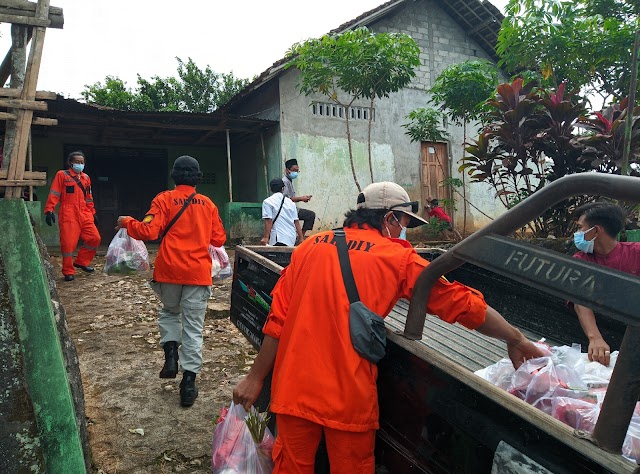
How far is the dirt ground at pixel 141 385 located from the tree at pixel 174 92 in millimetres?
16102

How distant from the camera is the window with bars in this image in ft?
38.1

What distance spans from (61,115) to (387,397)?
9746mm

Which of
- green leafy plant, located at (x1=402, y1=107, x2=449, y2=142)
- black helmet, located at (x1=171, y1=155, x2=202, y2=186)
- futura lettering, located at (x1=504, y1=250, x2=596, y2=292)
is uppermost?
green leafy plant, located at (x1=402, y1=107, x2=449, y2=142)

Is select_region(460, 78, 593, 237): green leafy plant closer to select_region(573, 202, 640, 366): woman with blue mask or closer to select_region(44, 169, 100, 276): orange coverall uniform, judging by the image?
select_region(573, 202, 640, 366): woman with blue mask

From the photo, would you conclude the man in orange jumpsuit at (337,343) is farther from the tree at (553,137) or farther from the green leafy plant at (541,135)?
the green leafy plant at (541,135)

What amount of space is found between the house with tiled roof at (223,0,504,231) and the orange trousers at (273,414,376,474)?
9.53 m

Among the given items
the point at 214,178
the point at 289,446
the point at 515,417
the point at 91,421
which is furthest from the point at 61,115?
the point at 515,417

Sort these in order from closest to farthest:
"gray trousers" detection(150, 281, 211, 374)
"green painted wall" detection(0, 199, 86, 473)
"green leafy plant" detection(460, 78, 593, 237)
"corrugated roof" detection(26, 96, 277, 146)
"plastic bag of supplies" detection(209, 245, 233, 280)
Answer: "green painted wall" detection(0, 199, 86, 473) < "gray trousers" detection(150, 281, 211, 374) < "plastic bag of supplies" detection(209, 245, 233, 280) < "green leafy plant" detection(460, 78, 593, 237) < "corrugated roof" detection(26, 96, 277, 146)

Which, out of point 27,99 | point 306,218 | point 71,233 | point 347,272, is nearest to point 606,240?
point 347,272

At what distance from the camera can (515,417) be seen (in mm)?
1289

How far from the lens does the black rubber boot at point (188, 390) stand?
11.0 feet

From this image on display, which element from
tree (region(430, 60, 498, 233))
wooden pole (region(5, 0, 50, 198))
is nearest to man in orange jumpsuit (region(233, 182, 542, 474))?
wooden pole (region(5, 0, 50, 198))

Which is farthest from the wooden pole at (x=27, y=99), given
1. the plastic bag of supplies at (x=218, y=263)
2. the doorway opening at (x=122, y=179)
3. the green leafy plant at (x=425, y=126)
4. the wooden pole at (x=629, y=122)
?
the doorway opening at (x=122, y=179)

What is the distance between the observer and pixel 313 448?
1.82 metres
